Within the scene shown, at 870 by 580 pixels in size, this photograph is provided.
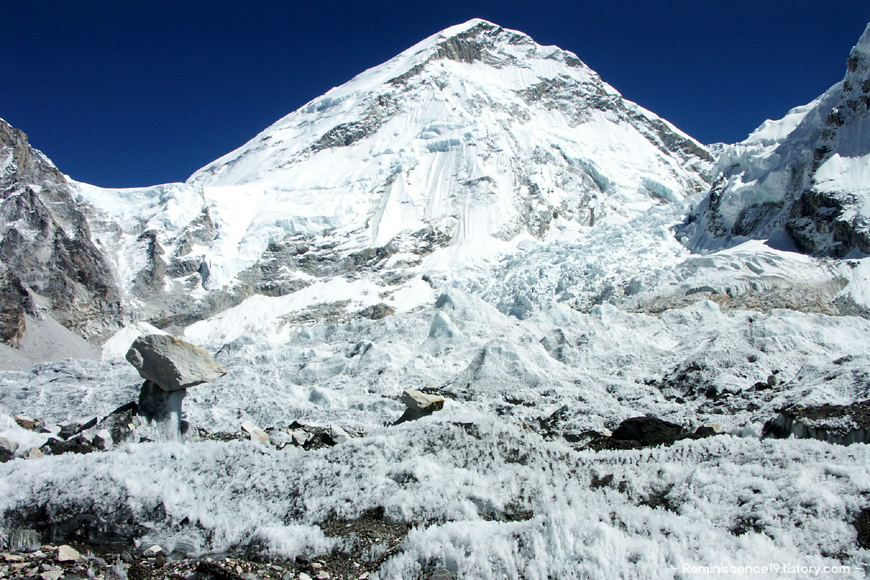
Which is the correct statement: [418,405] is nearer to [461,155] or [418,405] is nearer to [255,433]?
[255,433]

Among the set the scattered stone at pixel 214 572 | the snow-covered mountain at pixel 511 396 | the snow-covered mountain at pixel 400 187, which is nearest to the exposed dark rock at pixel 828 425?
the snow-covered mountain at pixel 511 396

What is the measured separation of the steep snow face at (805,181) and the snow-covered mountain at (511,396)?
25 cm

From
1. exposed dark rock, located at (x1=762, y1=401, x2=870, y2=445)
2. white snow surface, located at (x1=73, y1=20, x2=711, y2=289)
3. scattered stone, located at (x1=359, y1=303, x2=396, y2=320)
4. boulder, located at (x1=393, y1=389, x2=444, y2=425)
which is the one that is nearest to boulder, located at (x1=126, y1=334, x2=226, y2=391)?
boulder, located at (x1=393, y1=389, x2=444, y2=425)

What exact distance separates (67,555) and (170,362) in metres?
5.50

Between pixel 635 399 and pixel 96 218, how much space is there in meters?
89.1

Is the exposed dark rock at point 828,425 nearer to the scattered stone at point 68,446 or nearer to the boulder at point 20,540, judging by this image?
the boulder at point 20,540

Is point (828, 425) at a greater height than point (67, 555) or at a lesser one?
greater

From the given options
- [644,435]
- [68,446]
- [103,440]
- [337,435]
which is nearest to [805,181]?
[644,435]

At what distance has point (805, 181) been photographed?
50.7 m

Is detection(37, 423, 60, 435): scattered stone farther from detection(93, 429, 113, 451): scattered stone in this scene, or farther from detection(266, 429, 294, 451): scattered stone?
detection(266, 429, 294, 451): scattered stone

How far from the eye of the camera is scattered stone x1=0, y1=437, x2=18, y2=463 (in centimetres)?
909

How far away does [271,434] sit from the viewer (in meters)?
12.2

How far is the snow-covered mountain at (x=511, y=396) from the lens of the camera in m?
5.52

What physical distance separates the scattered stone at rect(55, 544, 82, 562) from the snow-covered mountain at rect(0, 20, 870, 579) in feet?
1.61
